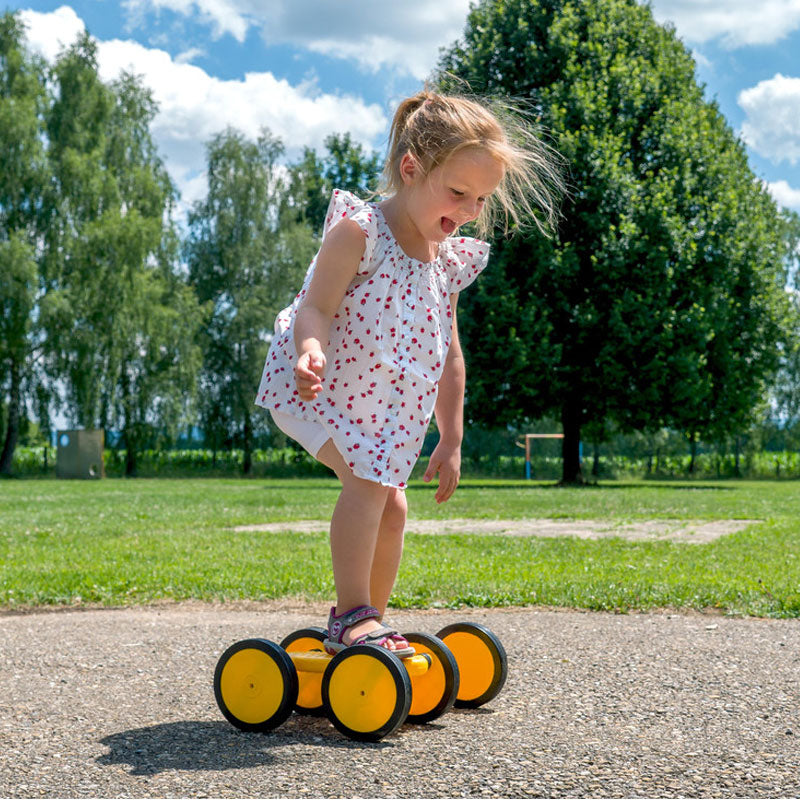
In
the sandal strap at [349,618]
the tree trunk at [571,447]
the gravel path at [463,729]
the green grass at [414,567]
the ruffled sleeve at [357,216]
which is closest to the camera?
the gravel path at [463,729]

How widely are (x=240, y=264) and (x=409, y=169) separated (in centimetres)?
3496

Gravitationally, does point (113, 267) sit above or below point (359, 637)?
above

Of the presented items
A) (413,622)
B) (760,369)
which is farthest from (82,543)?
(760,369)

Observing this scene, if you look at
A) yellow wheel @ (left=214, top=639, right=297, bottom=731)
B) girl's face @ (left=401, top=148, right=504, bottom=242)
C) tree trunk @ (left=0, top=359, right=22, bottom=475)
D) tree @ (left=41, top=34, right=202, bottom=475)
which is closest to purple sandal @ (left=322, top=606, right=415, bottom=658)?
yellow wheel @ (left=214, top=639, right=297, bottom=731)

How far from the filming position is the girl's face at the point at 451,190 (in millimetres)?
3090

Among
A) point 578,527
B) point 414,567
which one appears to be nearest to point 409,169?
point 414,567

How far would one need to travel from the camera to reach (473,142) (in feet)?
10.1

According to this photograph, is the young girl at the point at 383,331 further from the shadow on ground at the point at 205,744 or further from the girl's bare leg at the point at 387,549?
the shadow on ground at the point at 205,744

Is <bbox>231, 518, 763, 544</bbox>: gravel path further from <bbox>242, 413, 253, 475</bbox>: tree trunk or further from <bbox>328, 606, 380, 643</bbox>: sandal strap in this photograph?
<bbox>242, 413, 253, 475</bbox>: tree trunk

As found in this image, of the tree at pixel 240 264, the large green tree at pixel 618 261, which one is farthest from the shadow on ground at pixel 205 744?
the tree at pixel 240 264

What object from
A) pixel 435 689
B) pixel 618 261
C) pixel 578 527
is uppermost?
pixel 618 261

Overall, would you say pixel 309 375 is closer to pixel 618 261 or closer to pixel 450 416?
pixel 450 416

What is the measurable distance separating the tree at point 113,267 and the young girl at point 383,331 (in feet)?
93.5

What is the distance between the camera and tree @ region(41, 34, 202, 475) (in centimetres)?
3075
